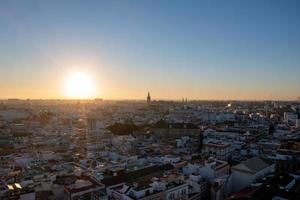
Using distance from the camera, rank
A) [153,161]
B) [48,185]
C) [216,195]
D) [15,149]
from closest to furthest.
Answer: [48,185], [216,195], [153,161], [15,149]

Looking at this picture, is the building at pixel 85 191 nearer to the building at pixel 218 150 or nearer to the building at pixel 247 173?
the building at pixel 247 173

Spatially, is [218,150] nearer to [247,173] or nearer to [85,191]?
[247,173]

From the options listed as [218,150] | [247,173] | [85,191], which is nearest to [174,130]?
[218,150]

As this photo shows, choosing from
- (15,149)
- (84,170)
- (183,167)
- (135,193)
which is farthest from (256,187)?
(15,149)

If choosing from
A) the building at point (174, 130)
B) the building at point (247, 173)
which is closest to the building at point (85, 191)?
the building at point (247, 173)

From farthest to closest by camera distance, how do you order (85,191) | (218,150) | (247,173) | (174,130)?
1. (174,130)
2. (218,150)
3. (247,173)
4. (85,191)

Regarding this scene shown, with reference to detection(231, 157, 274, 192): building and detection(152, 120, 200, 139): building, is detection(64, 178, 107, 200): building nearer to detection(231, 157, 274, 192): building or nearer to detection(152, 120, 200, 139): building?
detection(231, 157, 274, 192): building

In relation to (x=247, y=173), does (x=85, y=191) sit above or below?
above

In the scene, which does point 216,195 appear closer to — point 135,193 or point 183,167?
point 183,167

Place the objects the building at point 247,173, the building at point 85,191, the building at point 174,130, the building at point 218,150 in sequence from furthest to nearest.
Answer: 1. the building at point 174,130
2. the building at point 218,150
3. the building at point 247,173
4. the building at point 85,191

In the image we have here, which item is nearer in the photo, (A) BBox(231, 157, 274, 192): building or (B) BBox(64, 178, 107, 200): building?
(B) BBox(64, 178, 107, 200): building

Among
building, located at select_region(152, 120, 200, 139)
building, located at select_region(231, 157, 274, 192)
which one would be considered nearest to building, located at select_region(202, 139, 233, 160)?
building, located at select_region(231, 157, 274, 192)
